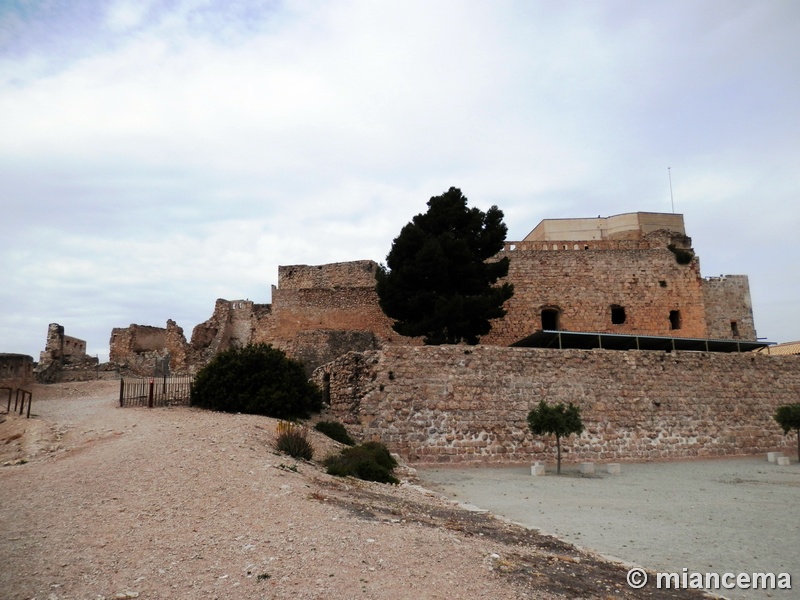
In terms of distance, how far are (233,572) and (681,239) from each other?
2788 centimetres

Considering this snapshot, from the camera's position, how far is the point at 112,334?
29.3 m

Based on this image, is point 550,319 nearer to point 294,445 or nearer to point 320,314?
Answer: point 320,314

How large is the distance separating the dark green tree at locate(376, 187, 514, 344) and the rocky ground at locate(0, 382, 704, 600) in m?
11.2

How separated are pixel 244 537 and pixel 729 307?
29.2 metres

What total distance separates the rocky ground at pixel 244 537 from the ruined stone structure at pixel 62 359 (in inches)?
639

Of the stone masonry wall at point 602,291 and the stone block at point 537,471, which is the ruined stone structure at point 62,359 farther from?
the stone block at point 537,471

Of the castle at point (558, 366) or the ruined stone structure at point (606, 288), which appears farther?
the ruined stone structure at point (606, 288)

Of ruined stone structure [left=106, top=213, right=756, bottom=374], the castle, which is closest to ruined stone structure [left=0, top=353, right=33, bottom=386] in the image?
the castle

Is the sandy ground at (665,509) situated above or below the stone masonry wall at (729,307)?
below

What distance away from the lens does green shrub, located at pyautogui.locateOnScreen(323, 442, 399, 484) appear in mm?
9793

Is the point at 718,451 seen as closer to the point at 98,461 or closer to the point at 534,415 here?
the point at 534,415

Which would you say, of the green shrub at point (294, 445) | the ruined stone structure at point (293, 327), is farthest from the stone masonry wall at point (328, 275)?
the green shrub at point (294, 445)

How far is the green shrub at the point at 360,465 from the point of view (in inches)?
386

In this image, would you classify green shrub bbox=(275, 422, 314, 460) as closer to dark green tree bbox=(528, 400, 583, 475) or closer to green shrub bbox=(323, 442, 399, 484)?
green shrub bbox=(323, 442, 399, 484)
